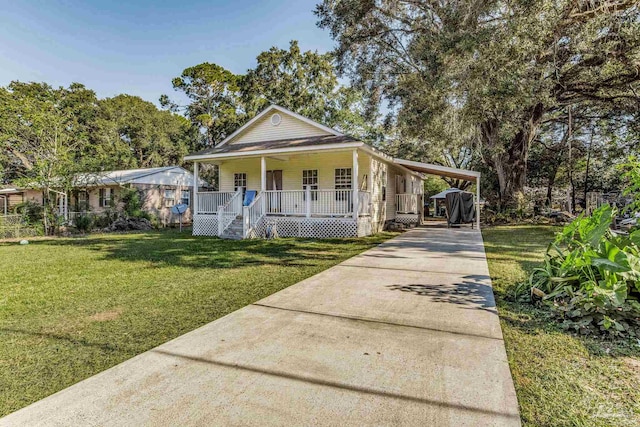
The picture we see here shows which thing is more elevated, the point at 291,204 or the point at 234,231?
the point at 291,204

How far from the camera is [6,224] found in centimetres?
1409

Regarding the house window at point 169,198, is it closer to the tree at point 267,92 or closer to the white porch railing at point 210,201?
the tree at point 267,92

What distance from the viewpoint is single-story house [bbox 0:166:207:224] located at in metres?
19.2

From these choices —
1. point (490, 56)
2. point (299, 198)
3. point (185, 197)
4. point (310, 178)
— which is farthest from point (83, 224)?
point (490, 56)

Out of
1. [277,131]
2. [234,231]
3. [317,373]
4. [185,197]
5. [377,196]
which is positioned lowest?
[317,373]

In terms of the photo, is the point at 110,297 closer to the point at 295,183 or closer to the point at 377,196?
the point at 295,183

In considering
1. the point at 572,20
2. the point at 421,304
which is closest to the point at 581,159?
the point at 572,20

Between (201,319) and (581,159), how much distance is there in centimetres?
2938

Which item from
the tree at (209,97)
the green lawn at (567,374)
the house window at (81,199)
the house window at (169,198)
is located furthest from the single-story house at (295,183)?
the tree at (209,97)

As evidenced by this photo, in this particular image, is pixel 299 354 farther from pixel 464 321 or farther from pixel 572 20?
pixel 572 20

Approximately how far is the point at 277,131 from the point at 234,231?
202 inches

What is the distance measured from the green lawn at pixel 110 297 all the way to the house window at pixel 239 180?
6.84 meters

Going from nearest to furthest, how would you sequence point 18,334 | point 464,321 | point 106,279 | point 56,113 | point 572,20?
1. point 18,334
2. point 464,321
3. point 106,279
4. point 572,20
5. point 56,113

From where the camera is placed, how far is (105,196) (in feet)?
67.0
